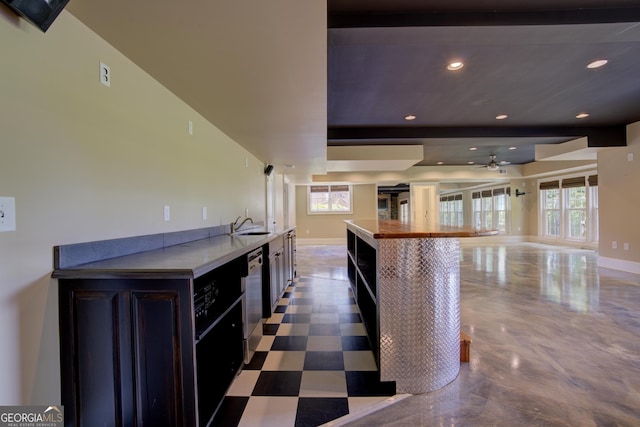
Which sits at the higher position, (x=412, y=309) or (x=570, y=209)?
(x=570, y=209)

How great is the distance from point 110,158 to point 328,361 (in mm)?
1964

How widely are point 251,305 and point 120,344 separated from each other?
3.66ft

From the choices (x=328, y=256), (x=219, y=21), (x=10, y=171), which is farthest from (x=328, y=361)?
(x=328, y=256)

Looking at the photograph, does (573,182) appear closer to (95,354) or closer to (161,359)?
(161,359)

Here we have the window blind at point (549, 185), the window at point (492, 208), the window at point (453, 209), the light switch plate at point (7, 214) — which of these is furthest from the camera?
the window at point (453, 209)

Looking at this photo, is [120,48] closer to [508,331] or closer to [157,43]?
[157,43]

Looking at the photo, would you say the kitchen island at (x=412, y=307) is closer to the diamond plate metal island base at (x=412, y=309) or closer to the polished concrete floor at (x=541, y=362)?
the diamond plate metal island base at (x=412, y=309)

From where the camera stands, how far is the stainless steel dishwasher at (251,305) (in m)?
2.14

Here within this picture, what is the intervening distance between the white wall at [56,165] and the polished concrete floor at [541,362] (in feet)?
4.71

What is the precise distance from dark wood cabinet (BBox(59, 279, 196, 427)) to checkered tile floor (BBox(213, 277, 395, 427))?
1.89ft

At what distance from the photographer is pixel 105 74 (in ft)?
5.17

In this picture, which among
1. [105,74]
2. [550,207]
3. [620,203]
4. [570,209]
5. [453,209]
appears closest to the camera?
[105,74]

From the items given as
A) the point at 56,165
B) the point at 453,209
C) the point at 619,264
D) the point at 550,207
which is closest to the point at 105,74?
the point at 56,165

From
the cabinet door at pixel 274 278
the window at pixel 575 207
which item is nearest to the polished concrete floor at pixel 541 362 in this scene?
the cabinet door at pixel 274 278
